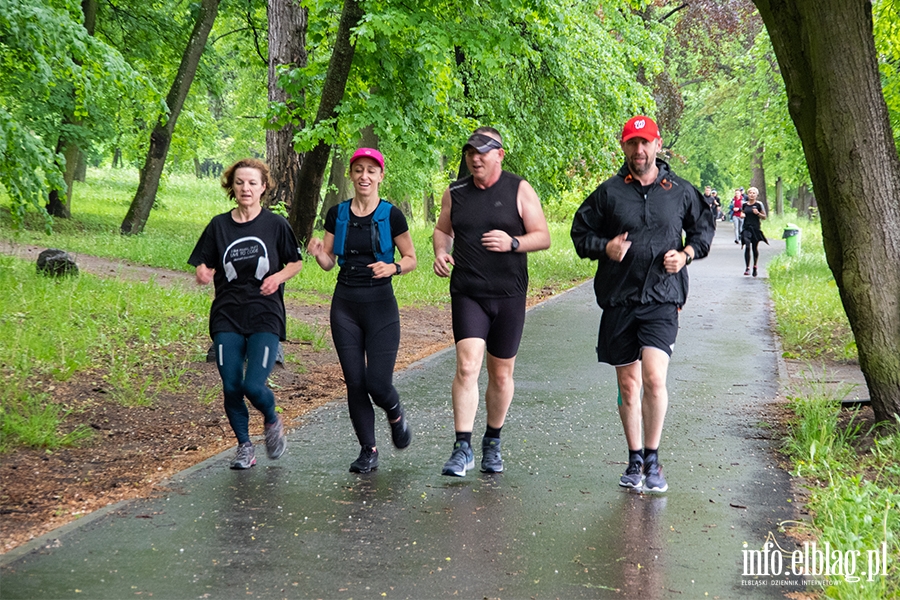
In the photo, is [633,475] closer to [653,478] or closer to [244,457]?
[653,478]

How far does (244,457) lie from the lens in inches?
253

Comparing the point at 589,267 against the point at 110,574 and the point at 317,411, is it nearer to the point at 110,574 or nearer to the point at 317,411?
the point at 317,411

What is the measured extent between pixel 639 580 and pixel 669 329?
1.91 meters

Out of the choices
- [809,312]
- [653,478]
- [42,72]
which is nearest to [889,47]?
[809,312]

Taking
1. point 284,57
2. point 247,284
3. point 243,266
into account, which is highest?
point 284,57

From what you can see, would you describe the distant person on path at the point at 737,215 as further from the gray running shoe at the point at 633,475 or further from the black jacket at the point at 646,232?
the gray running shoe at the point at 633,475

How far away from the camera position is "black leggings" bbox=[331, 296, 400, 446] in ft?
20.7

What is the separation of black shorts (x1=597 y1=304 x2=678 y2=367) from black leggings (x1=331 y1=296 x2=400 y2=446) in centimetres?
128

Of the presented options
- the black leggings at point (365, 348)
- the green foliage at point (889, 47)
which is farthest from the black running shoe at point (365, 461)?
the green foliage at point (889, 47)

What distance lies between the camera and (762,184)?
51344mm

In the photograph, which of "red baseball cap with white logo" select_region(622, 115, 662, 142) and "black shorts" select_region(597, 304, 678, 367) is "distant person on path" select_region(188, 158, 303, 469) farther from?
"red baseball cap with white logo" select_region(622, 115, 662, 142)

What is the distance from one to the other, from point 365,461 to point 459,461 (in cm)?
59

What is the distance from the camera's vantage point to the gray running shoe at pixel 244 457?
21.0 ft

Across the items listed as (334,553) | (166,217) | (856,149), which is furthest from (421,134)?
(166,217)
